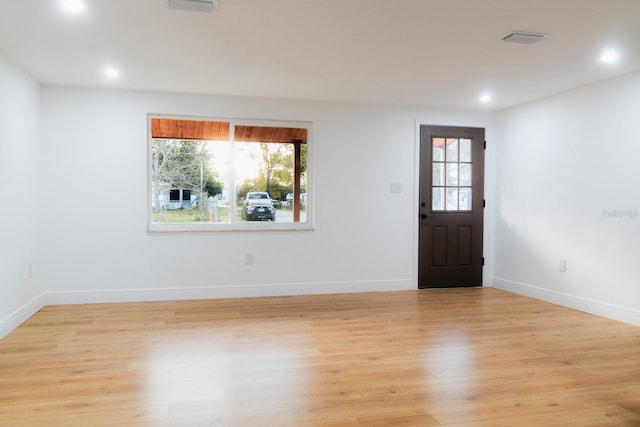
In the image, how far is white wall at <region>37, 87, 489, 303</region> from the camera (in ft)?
15.7

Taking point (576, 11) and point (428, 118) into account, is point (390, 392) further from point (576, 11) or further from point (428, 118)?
point (428, 118)

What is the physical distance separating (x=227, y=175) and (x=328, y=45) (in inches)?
91.5

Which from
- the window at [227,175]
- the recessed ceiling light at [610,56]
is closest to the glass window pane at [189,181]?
the window at [227,175]

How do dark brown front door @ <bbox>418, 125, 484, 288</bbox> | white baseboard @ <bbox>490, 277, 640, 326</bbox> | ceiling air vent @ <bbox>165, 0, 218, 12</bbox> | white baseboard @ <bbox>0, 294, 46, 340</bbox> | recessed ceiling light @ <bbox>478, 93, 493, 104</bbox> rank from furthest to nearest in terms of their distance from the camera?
dark brown front door @ <bbox>418, 125, 484, 288</bbox>, recessed ceiling light @ <bbox>478, 93, 493, 104</bbox>, white baseboard @ <bbox>490, 277, 640, 326</bbox>, white baseboard @ <bbox>0, 294, 46, 340</bbox>, ceiling air vent @ <bbox>165, 0, 218, 12</bbox>

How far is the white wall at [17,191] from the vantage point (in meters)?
3.73

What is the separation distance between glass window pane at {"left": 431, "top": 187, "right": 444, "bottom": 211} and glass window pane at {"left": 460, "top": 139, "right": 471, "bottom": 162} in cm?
50

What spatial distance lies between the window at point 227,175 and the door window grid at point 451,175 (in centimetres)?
164

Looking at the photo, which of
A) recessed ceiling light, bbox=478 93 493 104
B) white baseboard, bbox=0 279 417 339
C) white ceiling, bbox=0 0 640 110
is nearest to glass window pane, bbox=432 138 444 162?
recessed ceiling light, bbox=478 93 493 104

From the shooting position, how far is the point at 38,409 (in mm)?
2400

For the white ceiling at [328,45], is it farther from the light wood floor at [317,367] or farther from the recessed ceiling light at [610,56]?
the light wood floor at [317,367]

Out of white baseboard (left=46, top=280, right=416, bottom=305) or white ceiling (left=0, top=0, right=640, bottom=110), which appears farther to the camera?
white baseboard (left=46, top=280, right=416, bottom=305)

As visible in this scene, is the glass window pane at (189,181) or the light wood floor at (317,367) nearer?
the light wood floor at (317,367)

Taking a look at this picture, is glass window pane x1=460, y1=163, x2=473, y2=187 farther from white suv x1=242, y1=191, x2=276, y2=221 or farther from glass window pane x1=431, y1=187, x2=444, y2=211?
white suv x1=242, y1=191, x2=276, y2=221

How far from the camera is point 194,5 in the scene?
274 cm
